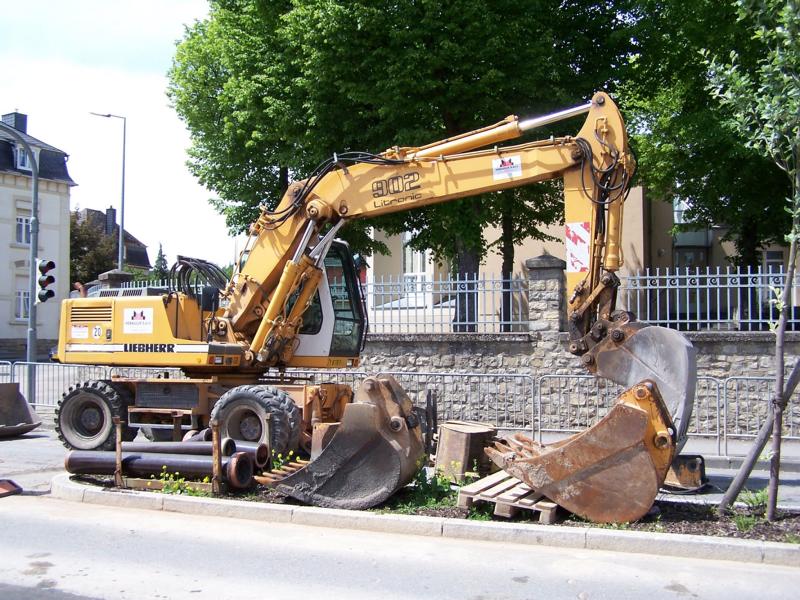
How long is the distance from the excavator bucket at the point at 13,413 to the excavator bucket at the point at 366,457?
8.71 m

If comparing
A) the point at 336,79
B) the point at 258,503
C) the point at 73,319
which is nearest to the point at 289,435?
the point at 258,503

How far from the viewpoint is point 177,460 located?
8.56 meters

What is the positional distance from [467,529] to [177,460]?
10.9 ft

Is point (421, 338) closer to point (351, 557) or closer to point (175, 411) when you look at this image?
point (175, 411)

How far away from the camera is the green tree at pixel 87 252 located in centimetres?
4969

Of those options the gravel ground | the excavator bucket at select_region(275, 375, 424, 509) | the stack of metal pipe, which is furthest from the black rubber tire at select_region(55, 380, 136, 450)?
the excavator bucket at select_region(275, 375, 424, 509)

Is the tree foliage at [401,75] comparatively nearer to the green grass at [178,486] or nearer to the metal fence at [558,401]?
the metal fence at [558,401]

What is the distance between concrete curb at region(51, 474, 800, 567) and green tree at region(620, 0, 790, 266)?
11.2m

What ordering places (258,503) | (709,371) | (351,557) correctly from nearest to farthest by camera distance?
(351,557), (258,503), (709,371)

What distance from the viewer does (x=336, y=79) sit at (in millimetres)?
17406

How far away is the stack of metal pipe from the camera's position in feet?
27.6

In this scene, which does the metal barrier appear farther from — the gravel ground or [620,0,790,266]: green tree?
[620,0,790,266]: green tree

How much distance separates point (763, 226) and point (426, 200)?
15.8 metres

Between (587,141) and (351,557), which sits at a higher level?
(587,141)
